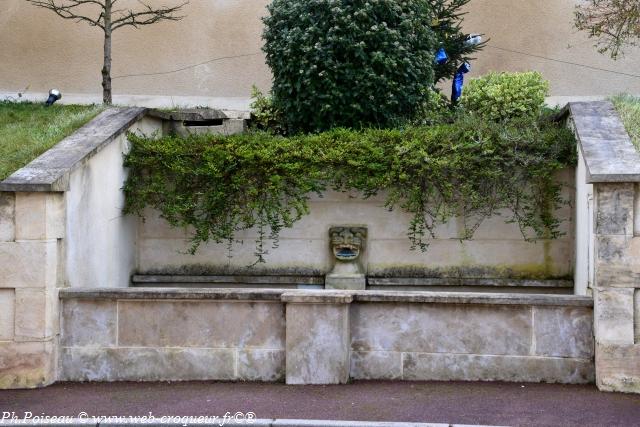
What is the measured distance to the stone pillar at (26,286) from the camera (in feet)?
23.7

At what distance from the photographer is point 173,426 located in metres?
5.82

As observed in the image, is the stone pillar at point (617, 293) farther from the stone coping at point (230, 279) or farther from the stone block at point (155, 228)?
the stone block at point (155, 228)

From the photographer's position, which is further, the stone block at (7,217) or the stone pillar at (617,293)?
the stone block at (7,217)

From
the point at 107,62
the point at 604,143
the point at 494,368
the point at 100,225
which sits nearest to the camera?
the point at 494,368

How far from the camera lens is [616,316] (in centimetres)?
673

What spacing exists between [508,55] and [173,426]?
10318 millimetres

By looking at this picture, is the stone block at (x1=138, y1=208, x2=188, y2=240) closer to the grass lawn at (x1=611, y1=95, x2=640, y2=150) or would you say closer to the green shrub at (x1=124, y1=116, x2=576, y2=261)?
the green shrub at (x1=124, y1=116, x2=576, y2=261)

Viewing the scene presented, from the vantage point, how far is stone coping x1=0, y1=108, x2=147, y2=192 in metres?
7.21

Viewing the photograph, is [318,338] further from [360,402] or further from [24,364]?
[24,364]

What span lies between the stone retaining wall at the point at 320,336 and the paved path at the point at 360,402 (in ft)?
0.50

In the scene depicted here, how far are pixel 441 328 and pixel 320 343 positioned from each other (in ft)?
3.42

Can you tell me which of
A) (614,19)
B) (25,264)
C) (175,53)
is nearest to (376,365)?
(25,264)

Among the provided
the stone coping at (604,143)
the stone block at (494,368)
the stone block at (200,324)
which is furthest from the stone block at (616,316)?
the stone block at (200,324)

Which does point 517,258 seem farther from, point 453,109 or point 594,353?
point 453,109
